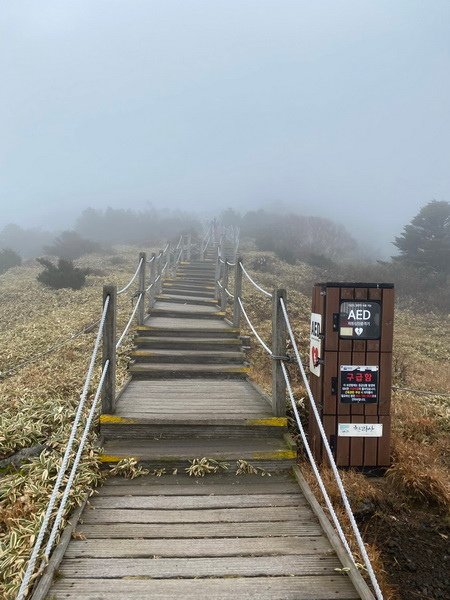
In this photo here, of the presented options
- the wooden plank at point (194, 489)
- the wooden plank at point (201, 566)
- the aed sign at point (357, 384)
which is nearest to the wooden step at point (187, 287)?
the aed sign at point (357, 384)

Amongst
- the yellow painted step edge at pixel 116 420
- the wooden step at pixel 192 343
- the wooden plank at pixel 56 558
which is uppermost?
the wooden step at pixel 192 343

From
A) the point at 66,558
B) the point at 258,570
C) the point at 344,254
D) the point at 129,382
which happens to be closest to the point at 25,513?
the point at 66,558

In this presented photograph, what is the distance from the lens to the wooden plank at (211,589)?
244 centimetres

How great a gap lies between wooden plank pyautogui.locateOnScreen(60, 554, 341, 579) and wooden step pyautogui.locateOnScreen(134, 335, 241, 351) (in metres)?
4.37

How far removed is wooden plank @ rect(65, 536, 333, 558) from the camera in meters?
2.80

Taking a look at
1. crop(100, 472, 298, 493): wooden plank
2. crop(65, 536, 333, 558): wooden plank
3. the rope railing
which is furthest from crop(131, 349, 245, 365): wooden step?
crop(65, 536, 333, 558): wooden plank

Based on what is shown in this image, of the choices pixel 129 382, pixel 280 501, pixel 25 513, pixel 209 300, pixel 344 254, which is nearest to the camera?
pixel 25 513

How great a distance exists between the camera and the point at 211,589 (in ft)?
8.20

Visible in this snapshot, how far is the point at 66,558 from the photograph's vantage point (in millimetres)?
2746

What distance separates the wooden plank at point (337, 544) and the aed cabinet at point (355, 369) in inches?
24.7

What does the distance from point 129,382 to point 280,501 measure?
3.08m

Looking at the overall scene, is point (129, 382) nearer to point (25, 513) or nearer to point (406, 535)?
point (25, 513)

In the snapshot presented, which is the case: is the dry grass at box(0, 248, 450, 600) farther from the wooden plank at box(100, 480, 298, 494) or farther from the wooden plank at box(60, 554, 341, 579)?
the wooden plank at box(60, 554, 341, 579)

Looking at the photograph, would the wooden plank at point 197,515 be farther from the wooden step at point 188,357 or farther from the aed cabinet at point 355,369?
the wooden step at point 188,357
